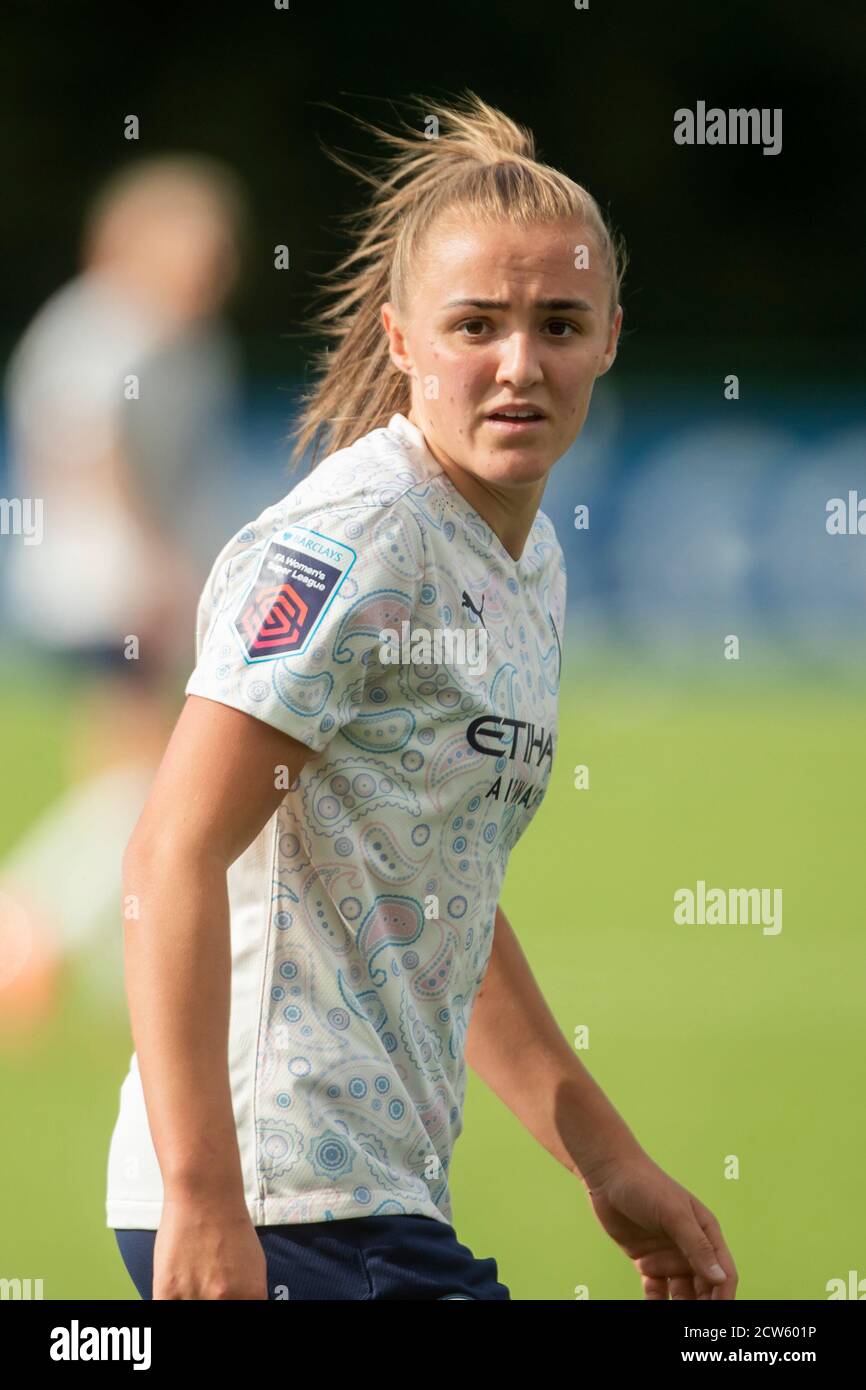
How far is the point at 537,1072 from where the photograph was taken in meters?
1.74

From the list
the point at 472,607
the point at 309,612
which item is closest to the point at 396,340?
the point at 472,607

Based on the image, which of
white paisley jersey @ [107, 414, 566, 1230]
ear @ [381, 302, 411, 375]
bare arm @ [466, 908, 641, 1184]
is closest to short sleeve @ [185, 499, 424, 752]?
white paisley jersey @ [107, 414, 566, 1230]

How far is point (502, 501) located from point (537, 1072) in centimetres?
54

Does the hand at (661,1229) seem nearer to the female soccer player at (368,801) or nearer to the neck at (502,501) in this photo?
the female soccer player at (368,801)

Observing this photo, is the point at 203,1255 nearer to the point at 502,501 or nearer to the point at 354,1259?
the point at 354,1259

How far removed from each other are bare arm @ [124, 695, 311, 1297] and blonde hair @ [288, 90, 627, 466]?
0.49 metres

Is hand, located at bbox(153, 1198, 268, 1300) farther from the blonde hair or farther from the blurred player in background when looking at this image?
the blurred player in background

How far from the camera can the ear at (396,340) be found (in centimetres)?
160

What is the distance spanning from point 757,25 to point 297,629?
36.1 feet

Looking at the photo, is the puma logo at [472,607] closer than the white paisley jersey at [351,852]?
No

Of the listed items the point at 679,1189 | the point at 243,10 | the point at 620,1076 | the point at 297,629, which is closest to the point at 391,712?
the point at 297,629

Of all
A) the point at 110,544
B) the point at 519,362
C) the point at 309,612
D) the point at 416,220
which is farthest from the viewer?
the point at 110,544

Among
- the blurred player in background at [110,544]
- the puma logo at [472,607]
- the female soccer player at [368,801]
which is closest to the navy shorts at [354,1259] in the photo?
the female soccer player at [368,801]

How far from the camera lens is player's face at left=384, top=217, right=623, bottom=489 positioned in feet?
4.89
